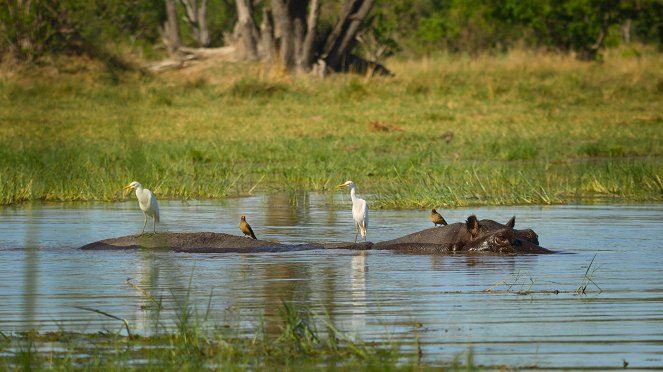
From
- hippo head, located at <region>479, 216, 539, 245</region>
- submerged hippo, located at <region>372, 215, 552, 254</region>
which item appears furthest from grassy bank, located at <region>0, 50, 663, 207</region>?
hippo head, located at <region>479, 216, 539, 245</region>

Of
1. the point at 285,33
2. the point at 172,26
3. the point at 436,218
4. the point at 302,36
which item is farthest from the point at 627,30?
the point at 436,218

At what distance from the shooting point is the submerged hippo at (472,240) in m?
8.43

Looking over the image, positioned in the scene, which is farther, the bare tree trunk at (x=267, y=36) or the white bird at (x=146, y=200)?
the bare tree trunk at (x=267, y=36)

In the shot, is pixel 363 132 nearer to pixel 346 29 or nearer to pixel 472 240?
pixel 472 240

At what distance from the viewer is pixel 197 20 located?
42781mm

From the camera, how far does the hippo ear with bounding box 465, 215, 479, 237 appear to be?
840 cm

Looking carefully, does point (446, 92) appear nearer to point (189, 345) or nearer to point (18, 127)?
point (18, 127)

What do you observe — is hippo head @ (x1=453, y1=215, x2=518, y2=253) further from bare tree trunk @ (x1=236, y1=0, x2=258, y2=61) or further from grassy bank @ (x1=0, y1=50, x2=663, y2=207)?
bare tree trunk @ (x1=236, y1=0, x2=258, y2=61)

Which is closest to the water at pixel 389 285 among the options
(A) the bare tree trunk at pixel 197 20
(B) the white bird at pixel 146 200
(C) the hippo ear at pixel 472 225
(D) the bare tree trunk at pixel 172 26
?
(C) the hippo ear at pixel 472 225

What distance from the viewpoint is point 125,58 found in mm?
26531

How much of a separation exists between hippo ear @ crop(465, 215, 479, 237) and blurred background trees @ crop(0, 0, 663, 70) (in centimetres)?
1012

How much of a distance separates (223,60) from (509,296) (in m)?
Result: 22.2

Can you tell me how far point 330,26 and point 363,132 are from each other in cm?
1056

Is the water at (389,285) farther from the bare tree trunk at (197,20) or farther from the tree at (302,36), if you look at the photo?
the bare tree trunk at (197,20)
